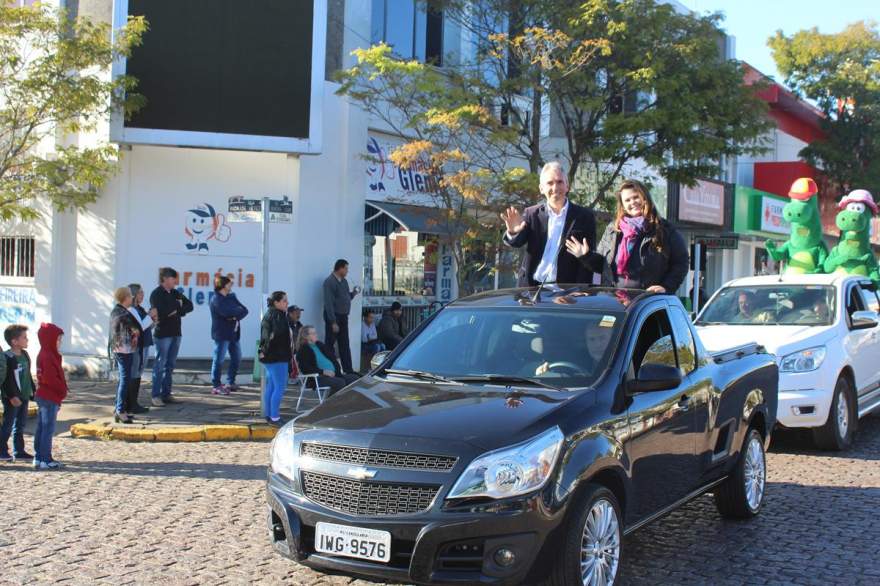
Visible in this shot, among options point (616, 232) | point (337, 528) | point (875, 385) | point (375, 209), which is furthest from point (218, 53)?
point (337, 528)

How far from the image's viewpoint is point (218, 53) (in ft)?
47.4

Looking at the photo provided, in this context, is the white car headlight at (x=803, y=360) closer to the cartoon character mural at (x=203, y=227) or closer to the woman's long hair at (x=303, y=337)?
the woman's long hair at (x=303, y=337)

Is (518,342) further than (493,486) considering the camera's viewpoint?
Yes

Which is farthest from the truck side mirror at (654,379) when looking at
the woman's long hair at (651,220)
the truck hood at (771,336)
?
the truck hood at (771,336)

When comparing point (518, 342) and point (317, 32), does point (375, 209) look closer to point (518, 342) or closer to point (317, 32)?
point (317, 32)

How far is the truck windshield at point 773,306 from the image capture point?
34.1ft

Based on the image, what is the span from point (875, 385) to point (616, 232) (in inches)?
192

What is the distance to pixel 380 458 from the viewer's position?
452 centimetres

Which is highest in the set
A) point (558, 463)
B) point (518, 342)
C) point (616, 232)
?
point (616, 232)

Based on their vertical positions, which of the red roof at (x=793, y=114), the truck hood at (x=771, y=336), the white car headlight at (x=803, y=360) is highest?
the red roof at (x=793, y=114)

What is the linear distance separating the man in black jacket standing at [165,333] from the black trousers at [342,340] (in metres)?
3.12

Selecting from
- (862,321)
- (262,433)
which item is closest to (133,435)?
(262,433)

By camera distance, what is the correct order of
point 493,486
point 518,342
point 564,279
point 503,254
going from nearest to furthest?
point 493,486 → point 518,342 → point 564,279 → point 503,254

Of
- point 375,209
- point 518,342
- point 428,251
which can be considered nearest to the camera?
point 518,342
